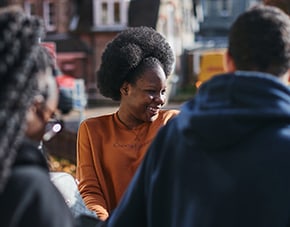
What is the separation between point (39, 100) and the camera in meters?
1.92

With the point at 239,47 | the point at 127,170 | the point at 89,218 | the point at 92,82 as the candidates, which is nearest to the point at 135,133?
the point at 127,170

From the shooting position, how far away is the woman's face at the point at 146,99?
3.25 metres

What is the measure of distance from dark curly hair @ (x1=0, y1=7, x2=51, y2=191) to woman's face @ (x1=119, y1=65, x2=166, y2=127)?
4.81 feet

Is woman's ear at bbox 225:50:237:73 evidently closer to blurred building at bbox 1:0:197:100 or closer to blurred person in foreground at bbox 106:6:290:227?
blurred person in foreground at bbox 106:6:290:227

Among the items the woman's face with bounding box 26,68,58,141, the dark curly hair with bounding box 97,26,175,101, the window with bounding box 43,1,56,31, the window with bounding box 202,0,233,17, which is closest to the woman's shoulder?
the dark curly hair with bounding box 97,26,175,101

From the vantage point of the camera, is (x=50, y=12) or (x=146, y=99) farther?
(x=50, y=12)

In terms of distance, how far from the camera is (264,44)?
2016 millimetres

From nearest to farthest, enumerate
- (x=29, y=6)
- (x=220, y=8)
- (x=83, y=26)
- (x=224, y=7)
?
1. (x=83, y=26)
2. (x=29, y=6)
3. (x=220, y=8)
4. (x=224, y=7)

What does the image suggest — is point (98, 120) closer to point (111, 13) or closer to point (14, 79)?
point (14, 79)

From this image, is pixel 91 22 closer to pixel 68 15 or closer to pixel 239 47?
pixel 68 15

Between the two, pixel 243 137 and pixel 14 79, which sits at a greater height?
pixel 14 79

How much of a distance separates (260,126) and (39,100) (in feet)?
2.06

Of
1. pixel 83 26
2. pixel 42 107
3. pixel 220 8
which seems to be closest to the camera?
pixel 42 107

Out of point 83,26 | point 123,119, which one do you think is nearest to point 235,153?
point 123,119
